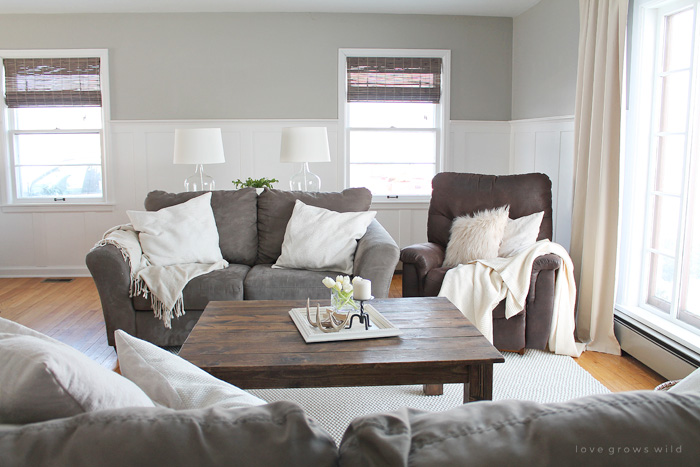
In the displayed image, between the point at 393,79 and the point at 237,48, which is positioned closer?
the point at 237,48

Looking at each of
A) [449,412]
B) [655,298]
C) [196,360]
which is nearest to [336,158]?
[655,298]

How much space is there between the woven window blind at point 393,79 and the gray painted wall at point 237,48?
0.14m

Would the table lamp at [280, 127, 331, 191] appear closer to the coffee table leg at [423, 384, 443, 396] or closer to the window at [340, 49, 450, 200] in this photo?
the window at [340, 49, 450, 200]

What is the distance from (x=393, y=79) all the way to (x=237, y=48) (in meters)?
1.47

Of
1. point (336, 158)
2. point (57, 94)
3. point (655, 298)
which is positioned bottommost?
point (655, 298)

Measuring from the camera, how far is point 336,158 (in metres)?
5.65

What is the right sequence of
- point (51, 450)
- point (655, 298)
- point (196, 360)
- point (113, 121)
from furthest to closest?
point (113, 121), point (655, 298), point (196, 360), point (51, 450)

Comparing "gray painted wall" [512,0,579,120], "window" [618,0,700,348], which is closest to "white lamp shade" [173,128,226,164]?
"gray painted wall" [512,0,579,120]

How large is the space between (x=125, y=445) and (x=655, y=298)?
3.45 m

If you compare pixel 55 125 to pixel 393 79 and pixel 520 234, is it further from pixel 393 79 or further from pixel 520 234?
pixel 520 234

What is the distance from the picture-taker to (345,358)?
212 cm

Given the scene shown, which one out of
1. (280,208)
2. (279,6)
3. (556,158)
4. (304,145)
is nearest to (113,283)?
(280,208)

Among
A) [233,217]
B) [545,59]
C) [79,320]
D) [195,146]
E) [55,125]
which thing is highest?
[545,59]

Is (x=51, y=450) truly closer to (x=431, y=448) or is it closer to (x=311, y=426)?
(x=311, y=426)
